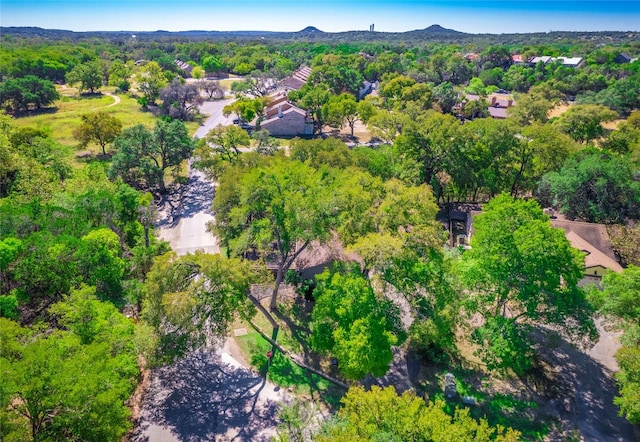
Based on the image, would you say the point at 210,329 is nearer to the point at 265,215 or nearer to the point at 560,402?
the point at 265,215

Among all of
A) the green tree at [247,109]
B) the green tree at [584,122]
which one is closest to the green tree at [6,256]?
the green tree at [247,109]

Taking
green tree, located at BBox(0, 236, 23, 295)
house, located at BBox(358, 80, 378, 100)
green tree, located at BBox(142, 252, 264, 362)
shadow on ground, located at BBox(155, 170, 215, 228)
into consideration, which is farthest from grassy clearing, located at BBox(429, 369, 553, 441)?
house, located at BBox(358, 80, 378, 100)

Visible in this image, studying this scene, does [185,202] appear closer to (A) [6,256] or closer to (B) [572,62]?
(A) [6,256]

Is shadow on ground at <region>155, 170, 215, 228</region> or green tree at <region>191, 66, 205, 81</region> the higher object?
green tree at <region>191, 66, 205, 81</region>

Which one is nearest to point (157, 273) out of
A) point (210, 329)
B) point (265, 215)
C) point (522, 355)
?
point (210, 329)

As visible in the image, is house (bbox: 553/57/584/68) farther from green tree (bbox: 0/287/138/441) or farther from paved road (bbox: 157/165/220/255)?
green tree (bbox: 0/287/138/441)

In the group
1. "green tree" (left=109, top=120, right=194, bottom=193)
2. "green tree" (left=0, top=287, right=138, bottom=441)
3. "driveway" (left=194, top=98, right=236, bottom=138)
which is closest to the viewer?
"green tree" (left=0, top=287, right=138, bottom=441)

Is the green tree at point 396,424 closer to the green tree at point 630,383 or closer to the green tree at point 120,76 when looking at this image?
the green tree at point 630,383
